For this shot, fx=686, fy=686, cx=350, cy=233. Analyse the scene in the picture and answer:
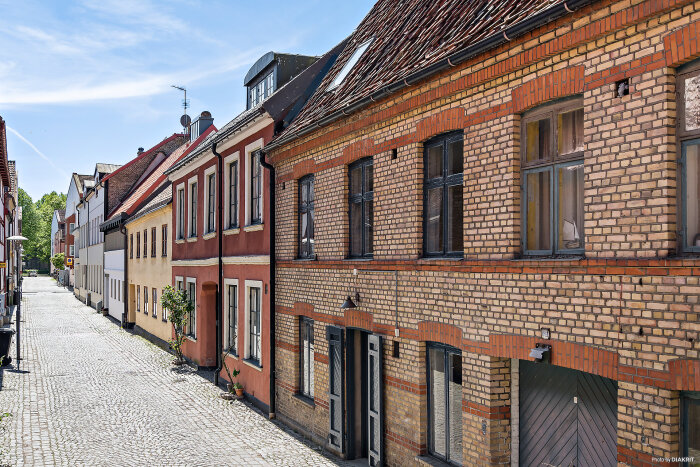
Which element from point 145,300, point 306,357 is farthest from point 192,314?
point 306,357

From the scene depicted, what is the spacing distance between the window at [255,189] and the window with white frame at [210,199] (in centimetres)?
311

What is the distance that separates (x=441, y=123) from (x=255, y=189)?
747 cm

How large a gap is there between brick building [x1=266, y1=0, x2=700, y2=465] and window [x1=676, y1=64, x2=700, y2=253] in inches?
0.6

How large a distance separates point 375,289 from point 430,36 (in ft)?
11.8

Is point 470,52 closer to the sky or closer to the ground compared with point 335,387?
closer to the sky

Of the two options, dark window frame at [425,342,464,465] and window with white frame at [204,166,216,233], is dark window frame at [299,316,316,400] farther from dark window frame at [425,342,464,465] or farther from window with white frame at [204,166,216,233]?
window with white frame at [204,166,216,233]

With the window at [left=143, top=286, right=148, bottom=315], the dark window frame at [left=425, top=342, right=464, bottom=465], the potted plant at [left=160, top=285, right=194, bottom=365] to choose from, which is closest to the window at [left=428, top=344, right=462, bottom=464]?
the dark window frame at [left=425, top=342, right=464, bottom=465]

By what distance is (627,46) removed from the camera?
5582 millimetres

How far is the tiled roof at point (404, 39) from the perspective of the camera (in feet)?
24.8

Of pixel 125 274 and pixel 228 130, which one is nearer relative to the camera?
pixel 228 130

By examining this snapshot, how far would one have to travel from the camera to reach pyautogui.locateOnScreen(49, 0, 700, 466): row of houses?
17.2ft

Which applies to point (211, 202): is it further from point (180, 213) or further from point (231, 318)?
point (180, 213)

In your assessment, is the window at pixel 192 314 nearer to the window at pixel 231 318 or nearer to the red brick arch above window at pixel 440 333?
the window at pixel 231 318

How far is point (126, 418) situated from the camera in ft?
45.0
